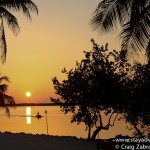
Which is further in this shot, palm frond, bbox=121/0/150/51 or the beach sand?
the beach sand

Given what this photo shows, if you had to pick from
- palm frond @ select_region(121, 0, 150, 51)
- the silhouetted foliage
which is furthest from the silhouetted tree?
palm frond @ select_region(121, 0, 150, 51)

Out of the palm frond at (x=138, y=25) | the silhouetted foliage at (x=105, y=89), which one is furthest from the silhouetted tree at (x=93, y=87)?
the palm frond at (x=138, y=25)

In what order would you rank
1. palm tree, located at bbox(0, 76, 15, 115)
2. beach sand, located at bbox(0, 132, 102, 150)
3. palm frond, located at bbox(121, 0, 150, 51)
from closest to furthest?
palm frond, located at bbox(121, 0, 150, 51) < beach sand, located at bbox(0, 132, 102, 150) < palm tree, located at bbox(0, 76, 15, 115)

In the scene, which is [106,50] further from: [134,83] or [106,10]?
[106,10]

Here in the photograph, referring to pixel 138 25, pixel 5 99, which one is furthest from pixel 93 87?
pixel 5 99

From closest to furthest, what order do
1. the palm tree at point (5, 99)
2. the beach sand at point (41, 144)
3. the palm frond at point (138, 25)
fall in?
the palm frond at point (138, 25) → the beach sand at point (41, 144) → the palm tree at point (5, 99)

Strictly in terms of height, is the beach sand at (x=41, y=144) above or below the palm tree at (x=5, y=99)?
below

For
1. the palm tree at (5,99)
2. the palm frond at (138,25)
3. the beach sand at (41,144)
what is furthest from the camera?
the palm tree at (5,99)

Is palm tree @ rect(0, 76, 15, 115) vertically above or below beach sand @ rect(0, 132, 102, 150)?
above

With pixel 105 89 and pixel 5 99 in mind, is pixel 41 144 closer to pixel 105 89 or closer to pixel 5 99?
pixel 105 89

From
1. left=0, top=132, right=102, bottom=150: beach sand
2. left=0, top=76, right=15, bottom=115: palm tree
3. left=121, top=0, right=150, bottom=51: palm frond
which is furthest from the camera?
left=0, top=76, right=15, bottom=115: palm tree

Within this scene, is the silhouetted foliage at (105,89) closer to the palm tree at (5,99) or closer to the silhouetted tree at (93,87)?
the silhouetted tree at (93,87)

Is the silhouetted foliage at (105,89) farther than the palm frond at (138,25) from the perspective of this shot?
Yes

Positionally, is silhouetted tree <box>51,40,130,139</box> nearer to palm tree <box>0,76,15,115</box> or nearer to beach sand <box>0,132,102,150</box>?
beach sand <box>0,132,102,150</box>
